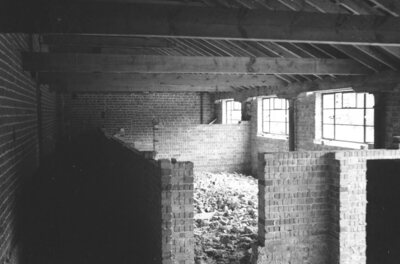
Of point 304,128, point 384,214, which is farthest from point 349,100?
point 384,214

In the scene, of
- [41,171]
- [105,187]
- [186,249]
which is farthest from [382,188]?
[41,171]

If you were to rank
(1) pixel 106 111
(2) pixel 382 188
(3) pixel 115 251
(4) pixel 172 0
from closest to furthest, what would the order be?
(3) pixel 115 251 → (2) pixel 382 188 → (4) pixel 172 0 → (1) pixel 106 111

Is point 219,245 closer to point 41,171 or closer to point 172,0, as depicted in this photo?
point 41,171

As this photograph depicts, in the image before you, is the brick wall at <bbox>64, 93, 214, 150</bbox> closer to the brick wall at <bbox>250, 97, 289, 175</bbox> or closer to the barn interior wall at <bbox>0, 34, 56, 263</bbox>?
the brick wall at <bbox>250, 97, 289, 175</bbox>

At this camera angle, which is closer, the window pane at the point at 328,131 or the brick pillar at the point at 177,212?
the brick pillar at the point at 177,212

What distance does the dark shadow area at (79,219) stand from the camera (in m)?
5.11

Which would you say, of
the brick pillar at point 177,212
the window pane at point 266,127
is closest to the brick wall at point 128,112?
the window pane at point 266,127

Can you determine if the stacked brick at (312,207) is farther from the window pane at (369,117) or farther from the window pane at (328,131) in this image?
the window pane at (328,131)

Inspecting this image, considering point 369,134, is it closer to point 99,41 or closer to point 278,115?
point 278,115

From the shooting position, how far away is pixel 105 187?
7645 millimetres

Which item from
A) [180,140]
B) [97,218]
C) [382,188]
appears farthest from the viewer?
[180,140]

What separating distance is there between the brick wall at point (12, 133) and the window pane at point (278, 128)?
872 cm

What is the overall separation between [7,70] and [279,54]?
577cm

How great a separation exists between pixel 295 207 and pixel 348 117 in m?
5.56
